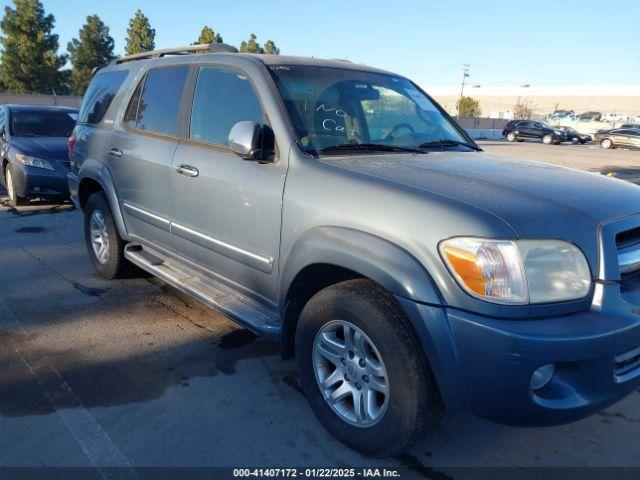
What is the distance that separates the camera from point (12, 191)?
8.26m

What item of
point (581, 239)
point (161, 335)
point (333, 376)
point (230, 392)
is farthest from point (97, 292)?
point (581, 239)

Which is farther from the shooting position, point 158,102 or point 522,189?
point 158,102

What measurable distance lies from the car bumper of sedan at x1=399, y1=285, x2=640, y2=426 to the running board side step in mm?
1030

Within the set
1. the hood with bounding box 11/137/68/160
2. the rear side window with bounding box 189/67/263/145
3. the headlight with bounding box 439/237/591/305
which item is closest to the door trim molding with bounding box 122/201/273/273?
the rear side window with bounding box 189/67/263/145

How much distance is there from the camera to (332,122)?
3102 mm

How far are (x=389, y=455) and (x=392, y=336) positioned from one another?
625mm

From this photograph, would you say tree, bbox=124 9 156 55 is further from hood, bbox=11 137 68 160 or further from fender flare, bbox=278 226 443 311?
fender flare, bbox=278 226 443 311

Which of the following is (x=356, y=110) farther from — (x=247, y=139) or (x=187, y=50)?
(x=187, y=50)

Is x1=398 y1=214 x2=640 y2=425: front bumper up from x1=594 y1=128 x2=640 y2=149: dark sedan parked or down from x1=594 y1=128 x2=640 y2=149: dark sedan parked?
down

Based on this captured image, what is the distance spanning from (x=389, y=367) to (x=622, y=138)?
36.6 m

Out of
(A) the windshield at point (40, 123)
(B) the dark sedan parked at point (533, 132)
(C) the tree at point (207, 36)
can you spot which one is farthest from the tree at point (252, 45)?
(A) the windshield at point (40, 123)

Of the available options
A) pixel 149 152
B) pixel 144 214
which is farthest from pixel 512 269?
pixel 144 214

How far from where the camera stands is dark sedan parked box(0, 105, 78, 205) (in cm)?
777

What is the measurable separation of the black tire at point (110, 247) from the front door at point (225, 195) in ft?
3.78
